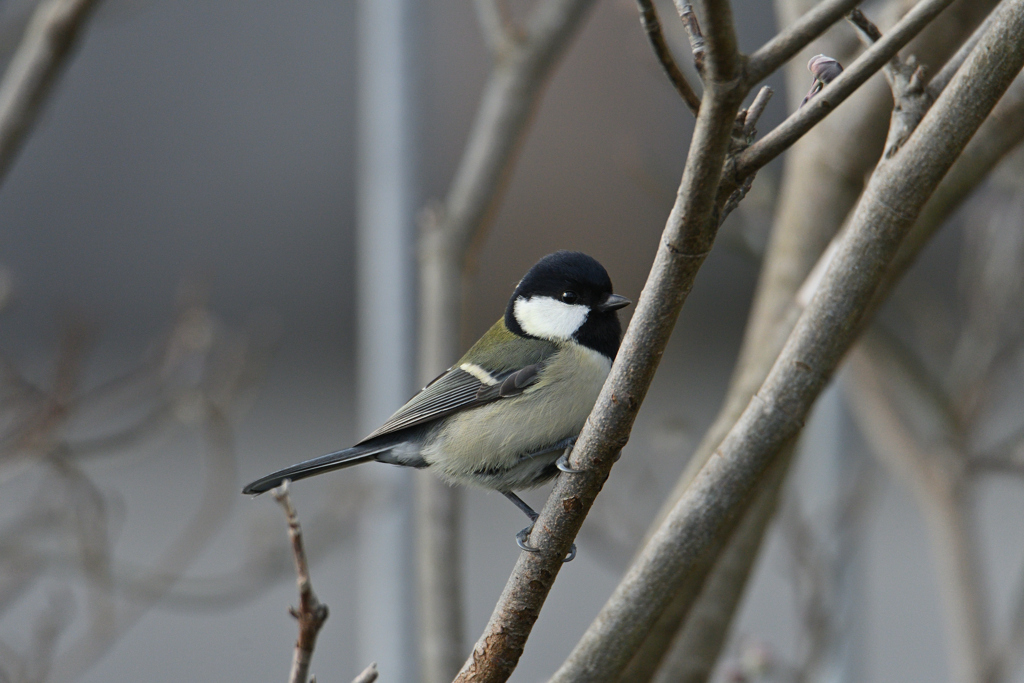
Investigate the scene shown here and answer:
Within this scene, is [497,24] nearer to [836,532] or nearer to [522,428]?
[522,428]

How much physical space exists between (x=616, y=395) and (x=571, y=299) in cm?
77

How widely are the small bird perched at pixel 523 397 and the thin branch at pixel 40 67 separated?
80 centimetres

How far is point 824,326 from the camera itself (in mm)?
1187

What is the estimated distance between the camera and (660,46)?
0.86 metres

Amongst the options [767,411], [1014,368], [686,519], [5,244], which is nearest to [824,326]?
[767,411]

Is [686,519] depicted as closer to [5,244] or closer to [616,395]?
[616,395]

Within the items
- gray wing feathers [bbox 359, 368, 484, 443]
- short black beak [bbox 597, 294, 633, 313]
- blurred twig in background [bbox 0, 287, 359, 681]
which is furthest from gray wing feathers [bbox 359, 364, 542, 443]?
blurred twig in background [bbox 0, 287, 359, 681]

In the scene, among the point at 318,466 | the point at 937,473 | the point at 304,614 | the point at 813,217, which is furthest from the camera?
the point at 937,473

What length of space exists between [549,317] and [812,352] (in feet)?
2.37

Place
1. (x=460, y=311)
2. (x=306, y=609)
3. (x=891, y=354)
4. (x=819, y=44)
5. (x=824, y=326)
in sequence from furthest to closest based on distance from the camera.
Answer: (x=891, y=354) → (x=460, y=311) → (x=819, y=44) → (x=824, y=326) → (x=306, y=609)

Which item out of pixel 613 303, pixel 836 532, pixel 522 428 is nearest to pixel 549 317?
pixel 613 303

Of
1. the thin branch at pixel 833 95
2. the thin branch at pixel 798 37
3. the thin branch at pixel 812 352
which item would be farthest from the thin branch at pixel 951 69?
the thin branch at pixel 798 37

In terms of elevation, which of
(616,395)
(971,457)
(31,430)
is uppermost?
(31,430)

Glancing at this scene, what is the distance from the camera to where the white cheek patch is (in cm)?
181
